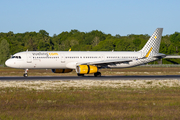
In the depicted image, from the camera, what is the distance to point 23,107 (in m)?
16.2

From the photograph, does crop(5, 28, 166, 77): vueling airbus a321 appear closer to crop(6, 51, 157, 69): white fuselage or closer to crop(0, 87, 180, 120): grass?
crop(6, 51, 157, 69): white fuselage

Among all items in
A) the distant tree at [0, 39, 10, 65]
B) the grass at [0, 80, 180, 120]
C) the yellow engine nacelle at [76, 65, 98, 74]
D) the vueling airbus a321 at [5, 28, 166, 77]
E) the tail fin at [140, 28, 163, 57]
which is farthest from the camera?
the distant tree at [0, 39, 10, 65]

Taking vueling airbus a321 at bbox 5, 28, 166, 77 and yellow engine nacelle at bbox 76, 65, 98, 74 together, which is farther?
vueling airbus a321 at bbox 5, 28, 166, 77

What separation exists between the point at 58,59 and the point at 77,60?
10.1 ft

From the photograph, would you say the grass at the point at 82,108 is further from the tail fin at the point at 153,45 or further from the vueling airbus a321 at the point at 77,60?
the tail fin at the point at 153,45

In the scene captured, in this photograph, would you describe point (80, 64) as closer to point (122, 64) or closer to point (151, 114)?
point (122, 64)

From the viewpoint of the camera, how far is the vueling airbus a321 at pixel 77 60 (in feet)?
143

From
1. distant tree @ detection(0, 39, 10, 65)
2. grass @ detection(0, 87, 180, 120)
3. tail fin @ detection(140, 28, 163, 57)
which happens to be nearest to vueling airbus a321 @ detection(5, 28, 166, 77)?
tail fin @ detection(140, 28, 163, 57)

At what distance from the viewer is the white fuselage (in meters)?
43.5

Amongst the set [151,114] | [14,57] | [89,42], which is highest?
[89,42]

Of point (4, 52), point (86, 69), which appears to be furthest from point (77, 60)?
point (4, 52)

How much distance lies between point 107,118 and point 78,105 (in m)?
3.98

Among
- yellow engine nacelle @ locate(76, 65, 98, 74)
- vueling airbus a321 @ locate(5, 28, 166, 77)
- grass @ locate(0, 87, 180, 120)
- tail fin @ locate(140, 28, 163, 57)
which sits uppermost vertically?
tail fin @ locate(140, 28, 163, 57)

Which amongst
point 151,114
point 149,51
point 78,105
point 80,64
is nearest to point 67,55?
point 80,64
